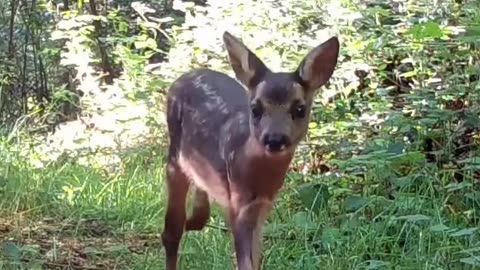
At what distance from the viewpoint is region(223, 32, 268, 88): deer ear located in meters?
4.79

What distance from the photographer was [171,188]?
5668 millimetres

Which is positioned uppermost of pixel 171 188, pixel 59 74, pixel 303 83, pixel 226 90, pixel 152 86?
pixel 303 83

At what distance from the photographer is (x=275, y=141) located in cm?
448

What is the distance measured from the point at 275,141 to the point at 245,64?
0.50 metres

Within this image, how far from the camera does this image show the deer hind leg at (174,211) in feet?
18.3

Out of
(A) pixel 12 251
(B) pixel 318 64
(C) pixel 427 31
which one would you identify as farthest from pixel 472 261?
(A) pixel 12 251

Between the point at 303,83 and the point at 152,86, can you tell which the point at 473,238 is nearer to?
the point at 303,83

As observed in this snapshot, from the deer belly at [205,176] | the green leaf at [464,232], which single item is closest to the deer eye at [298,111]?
the deer belly at [205,176]

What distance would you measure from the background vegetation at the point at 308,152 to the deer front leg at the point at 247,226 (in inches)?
27.9

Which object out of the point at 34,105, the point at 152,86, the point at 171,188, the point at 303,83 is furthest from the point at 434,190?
the point at 34,105

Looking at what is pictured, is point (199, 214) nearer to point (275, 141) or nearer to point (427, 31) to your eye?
point (275, 141)

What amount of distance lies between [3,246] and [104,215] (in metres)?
1.05

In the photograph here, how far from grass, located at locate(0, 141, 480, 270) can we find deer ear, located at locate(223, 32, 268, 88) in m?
1.13

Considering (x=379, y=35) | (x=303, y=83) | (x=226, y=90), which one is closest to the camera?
(x=303, y=83)
